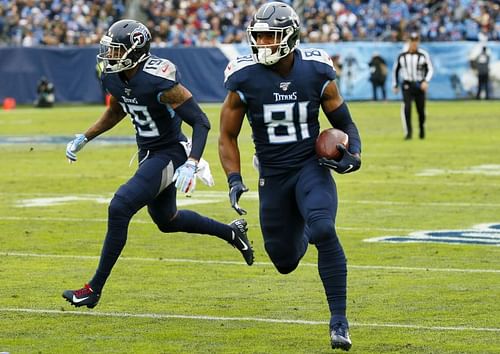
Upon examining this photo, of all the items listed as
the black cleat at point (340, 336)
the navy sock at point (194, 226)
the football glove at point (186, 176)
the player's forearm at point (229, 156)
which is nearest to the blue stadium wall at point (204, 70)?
the navy sock at point (194, 226)

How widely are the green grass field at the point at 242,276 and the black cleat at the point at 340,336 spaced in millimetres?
126

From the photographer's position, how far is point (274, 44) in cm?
653

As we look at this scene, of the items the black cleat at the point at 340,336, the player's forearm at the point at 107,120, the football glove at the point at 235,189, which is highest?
the football glove at the point at 235,189

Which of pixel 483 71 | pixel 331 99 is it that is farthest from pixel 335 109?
pixel 483 71

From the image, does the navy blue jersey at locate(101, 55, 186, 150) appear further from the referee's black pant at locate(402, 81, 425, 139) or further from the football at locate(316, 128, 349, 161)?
the referee's black pant at locate(402, 81, 425, 139)

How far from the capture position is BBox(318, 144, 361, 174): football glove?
21.2ft

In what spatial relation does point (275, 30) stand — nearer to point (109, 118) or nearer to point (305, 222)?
point (305, 222)

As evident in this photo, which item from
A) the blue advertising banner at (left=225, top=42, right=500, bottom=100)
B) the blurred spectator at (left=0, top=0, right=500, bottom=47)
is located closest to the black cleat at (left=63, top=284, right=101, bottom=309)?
the blue advertising banner at (left=225, top=42, right=500, bottom=100)

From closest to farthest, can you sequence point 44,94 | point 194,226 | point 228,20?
point 194,226 < point 44,94 < point 228,20

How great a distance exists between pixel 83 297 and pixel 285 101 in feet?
5.14

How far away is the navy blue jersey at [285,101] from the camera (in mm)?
6605

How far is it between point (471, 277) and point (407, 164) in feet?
27.2

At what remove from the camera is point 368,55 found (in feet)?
107

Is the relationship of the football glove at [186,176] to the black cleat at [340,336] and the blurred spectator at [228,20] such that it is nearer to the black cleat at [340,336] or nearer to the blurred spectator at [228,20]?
the black cleat at [340,336]
